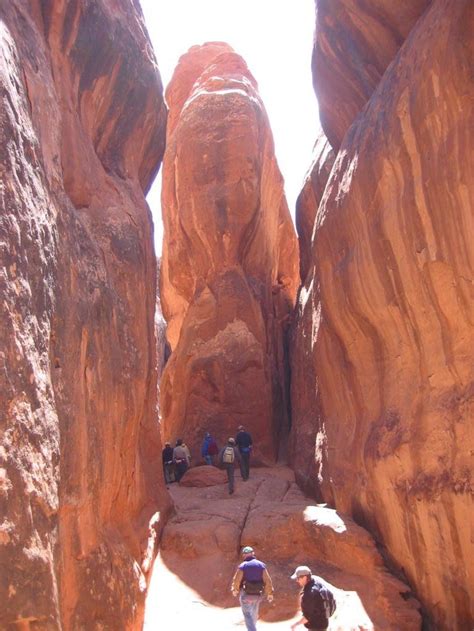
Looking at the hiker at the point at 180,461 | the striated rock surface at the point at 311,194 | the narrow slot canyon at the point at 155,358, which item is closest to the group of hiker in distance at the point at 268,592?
the narrow slot canyon at the point at 155,358

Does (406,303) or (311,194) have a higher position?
(311,194)

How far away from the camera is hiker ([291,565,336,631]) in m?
6.44

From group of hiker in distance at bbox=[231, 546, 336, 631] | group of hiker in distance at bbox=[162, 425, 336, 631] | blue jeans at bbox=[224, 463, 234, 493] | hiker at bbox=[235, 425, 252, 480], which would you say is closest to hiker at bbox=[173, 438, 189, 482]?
hiker at bbox=[235, 425, 252, 480]

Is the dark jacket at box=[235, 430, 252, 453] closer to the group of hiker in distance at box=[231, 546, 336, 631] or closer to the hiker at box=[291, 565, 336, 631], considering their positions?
the group of hiker in distance at box=[231, 546, 336, 631]

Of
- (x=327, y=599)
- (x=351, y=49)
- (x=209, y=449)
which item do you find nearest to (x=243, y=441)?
(x=209, y=449)

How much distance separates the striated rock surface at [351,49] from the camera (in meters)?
12.1

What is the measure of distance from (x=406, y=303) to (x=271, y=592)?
4940mm

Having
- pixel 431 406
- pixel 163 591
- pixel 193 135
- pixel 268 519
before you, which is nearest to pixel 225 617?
pixel 163 591

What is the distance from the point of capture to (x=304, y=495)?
13.5 metres

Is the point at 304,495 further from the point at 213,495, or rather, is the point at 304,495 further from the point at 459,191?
the point at 459,191

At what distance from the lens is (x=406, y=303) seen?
10.0 m

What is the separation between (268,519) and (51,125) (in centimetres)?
747

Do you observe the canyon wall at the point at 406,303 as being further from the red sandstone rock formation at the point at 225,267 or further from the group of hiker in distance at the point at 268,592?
the red sandstone rock formation at the point at 225,267

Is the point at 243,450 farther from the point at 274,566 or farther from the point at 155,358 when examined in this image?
the point at 274,566
